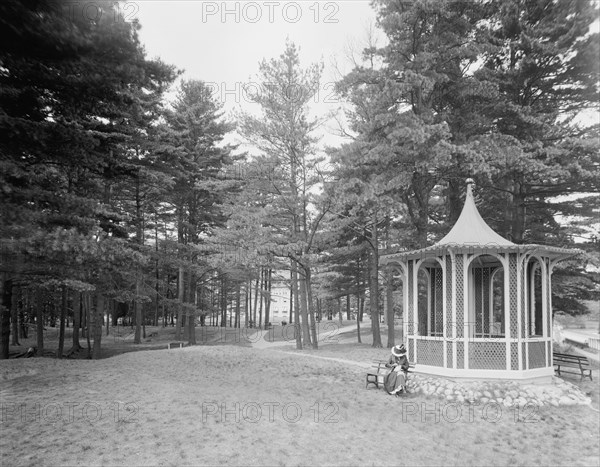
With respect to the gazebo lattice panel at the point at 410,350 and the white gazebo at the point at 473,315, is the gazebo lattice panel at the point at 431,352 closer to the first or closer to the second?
the white gazebo at the point at 473,315

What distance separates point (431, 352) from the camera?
38.4ft

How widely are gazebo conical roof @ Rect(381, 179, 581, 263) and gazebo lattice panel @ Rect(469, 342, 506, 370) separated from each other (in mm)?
2379

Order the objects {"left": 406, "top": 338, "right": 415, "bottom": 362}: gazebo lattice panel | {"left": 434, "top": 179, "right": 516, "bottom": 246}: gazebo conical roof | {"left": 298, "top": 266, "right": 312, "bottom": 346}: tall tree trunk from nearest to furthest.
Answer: {"left": 434, "top": 179, "right": 516, "bottom": 246}: gazebo conical roof
{"left": 406, "top": 338, "right": 415, "bottom": 362}: gazebo lattice panel
{"left": 298, "top": 266, "right": 312, "bottom": 346}: tall tree trunk

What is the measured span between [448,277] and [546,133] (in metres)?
7.55

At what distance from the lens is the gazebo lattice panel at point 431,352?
11.5 meters

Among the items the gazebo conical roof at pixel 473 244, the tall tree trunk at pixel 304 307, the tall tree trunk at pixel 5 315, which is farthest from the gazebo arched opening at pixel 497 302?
the tall tree trunk at pixel 5 315

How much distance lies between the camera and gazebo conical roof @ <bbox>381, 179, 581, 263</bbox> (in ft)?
35.8

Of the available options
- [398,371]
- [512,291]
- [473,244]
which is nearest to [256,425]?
[398,371]

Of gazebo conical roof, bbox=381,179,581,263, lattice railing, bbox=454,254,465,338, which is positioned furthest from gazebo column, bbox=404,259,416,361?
lattice railing, bbox=454,254,465,338

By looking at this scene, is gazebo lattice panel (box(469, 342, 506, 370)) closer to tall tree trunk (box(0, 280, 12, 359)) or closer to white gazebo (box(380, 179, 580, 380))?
white gazebo (box(380, 179, 580, 380))

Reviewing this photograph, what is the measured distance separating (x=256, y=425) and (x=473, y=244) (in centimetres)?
668

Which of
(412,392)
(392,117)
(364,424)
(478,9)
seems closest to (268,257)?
(392,117)

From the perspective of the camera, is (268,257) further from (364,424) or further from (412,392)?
(364,424)

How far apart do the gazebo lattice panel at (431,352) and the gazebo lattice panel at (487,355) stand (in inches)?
29.3
